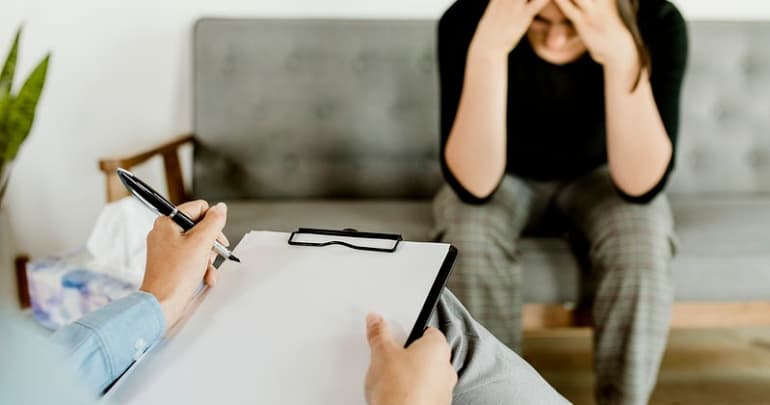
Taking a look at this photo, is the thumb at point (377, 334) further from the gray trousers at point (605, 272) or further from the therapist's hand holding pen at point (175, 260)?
the gray trousers at point (605, 272)

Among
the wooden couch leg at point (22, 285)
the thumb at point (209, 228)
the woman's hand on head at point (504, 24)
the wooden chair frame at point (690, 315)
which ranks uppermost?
the woman's hand on head at point (504, 24)

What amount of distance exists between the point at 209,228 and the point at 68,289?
883mm

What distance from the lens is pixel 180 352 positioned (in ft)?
1.96

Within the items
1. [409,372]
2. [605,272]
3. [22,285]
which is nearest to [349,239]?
[409,372]

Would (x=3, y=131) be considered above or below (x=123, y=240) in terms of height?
above

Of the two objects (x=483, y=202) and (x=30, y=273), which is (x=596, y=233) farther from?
(x=30, y=273)

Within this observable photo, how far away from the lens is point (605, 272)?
1105mm

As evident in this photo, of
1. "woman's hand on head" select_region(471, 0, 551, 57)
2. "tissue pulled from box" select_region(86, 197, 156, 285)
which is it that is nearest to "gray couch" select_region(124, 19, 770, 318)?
"tissue pulled from box" select_region(86, 197, 156, 285)

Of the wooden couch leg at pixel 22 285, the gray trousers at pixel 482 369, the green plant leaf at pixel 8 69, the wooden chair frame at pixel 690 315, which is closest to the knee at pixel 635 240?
the wooden chair frame at pixel 690 315

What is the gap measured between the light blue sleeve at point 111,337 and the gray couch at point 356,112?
3.35ft

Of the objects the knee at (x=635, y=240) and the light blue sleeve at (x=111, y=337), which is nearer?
the light blue sleeve at (x=111, y=337)

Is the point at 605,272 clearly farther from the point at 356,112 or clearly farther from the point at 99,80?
the point at 99,80

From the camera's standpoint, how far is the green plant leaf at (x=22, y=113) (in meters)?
1.28

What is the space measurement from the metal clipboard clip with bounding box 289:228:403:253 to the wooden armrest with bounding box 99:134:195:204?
29.7 inches
